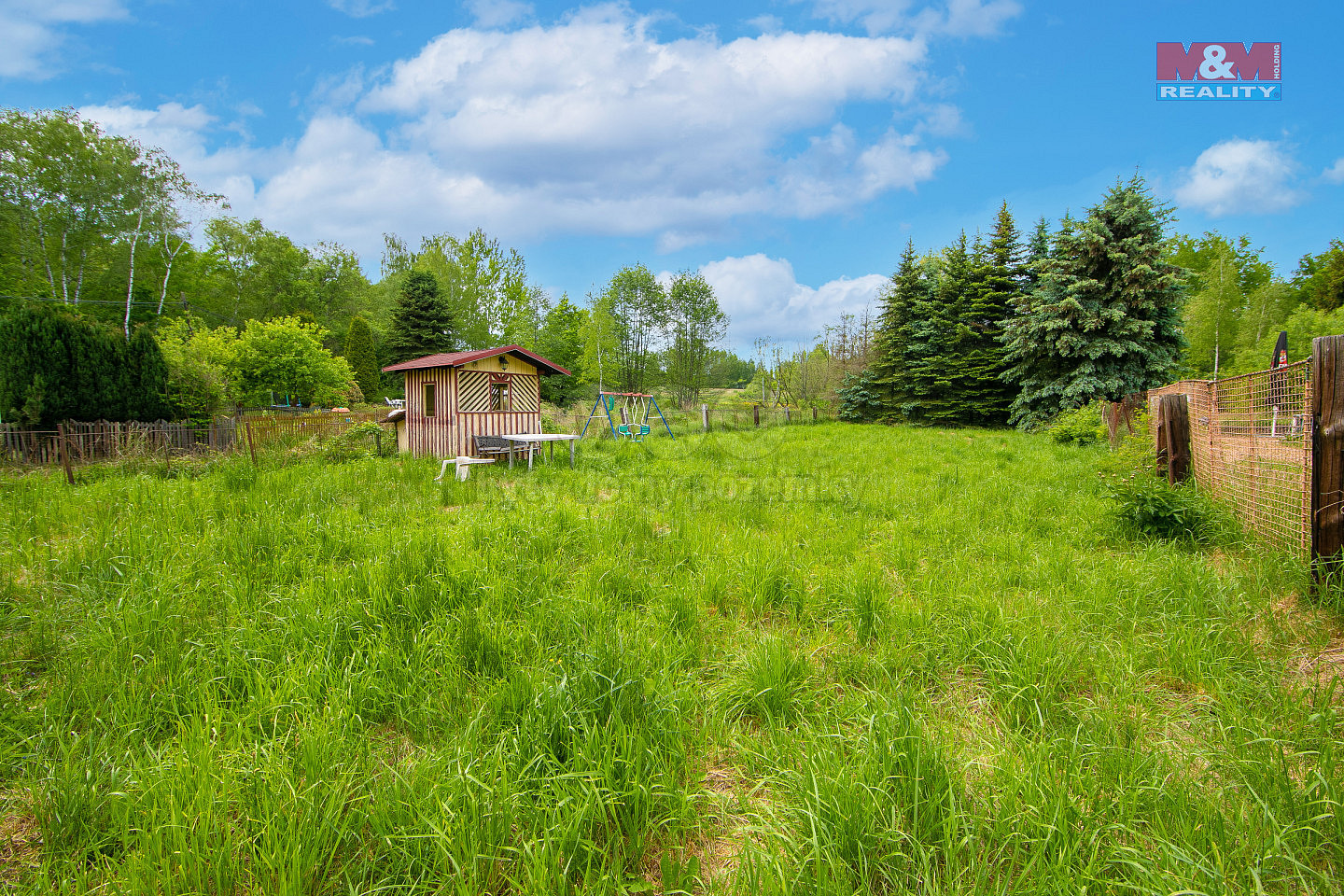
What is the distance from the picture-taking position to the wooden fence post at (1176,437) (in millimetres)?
5297

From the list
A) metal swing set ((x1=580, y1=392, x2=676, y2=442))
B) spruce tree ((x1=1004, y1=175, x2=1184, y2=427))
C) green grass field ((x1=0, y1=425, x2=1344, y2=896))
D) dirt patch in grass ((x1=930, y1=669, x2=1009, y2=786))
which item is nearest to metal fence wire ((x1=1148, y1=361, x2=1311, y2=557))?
green grass field ((x1=0, y1=425, x2=1344, y2=896))

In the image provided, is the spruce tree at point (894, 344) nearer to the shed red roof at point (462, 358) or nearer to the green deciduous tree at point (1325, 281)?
the shed red roof at point (462, 358)

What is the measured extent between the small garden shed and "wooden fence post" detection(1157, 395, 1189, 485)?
1233 cm

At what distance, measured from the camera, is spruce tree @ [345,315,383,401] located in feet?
116

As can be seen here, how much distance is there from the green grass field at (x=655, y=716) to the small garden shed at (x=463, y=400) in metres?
8.90

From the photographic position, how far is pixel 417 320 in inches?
1394

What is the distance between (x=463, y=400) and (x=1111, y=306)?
21.8 metres

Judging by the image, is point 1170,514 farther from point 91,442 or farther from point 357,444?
point 91,442

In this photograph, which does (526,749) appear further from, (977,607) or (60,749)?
(977,607)

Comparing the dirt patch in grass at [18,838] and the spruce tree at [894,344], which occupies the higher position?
the spruce tree at [894,344]

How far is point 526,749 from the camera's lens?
194cm

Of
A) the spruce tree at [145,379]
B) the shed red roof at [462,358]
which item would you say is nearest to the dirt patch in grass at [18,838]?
the shed red roof at [462,358]

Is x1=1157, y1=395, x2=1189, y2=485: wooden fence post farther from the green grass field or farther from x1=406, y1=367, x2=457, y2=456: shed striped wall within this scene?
x1=406, y1=367, x2=457, y2=456: shed striped wall

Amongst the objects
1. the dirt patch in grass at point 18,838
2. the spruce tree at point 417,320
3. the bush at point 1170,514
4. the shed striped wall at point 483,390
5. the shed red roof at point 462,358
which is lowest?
the dirt patch in grass at point 18,838
